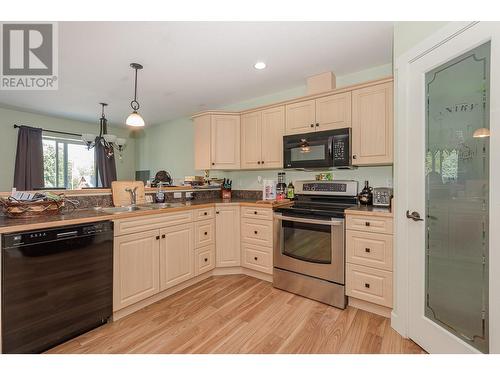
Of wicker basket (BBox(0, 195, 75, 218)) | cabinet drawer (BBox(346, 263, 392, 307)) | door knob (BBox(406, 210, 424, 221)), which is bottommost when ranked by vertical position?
cabinet drawer (BBox(346, 263, 392, 307))

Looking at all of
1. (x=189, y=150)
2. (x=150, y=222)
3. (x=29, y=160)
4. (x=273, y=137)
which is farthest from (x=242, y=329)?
(x=29, y=160)

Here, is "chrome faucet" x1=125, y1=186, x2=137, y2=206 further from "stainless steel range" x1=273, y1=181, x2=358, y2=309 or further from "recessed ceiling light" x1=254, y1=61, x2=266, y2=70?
"recessed ceiling light" x1=254, y1=61, x2=266, y2=70

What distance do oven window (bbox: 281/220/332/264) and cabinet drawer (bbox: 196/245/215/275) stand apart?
0.87 metres

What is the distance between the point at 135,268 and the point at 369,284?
2.07 metres

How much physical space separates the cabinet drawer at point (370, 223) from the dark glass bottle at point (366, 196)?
18.6 inches

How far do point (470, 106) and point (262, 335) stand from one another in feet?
6.78

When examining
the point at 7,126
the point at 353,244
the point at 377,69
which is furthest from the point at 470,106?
the point at 7,126

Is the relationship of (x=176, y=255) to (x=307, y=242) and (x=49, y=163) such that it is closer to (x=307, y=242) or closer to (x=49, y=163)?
(x=307, y=242)

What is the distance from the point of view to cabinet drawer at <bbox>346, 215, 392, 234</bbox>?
76.5 inches

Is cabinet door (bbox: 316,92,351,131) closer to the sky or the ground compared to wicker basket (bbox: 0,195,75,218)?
closer to the sky

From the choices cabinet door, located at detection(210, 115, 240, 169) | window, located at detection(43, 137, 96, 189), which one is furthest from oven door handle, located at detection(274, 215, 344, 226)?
window, located at detection(43, 137, 96, 189)

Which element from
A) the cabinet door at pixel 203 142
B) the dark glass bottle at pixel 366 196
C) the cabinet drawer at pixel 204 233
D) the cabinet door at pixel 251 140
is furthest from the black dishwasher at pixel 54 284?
the dark glass bottle at pixel 366 196
